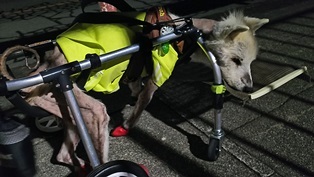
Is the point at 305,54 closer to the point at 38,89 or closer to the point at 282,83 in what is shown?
the point at 282,83

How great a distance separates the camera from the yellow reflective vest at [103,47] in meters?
2.27

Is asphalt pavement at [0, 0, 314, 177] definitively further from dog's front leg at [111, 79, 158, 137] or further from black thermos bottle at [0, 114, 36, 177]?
black thermos bottle at [0, 114, 36, 177]

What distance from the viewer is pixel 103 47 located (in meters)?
2.37

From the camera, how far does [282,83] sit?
12.5 feet

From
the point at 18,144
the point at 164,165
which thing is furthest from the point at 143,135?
the point at 18,144

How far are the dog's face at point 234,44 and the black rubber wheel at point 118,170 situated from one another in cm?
128

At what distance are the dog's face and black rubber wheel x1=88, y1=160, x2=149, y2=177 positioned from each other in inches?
50.4

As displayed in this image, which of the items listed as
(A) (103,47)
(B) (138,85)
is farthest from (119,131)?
(A) (103,47)

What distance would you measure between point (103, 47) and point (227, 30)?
999 millimetres

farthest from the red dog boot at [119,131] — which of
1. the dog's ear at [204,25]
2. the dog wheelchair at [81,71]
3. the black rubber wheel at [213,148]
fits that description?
the dog's ear at [204,25]

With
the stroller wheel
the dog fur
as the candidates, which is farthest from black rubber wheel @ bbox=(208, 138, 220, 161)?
the stroller wheel

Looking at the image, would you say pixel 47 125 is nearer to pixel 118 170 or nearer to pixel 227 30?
A: pixel 118 170

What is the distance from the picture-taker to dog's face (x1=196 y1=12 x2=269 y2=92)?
2.81 metres

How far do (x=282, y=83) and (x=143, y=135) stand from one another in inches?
66.2
